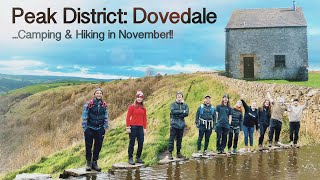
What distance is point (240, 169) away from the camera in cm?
1168

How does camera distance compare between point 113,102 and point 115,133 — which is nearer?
point 115,133

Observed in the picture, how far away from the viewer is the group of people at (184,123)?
1092 centimetres

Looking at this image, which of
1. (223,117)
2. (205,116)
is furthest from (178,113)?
(223,117)

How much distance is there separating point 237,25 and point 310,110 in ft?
87.8

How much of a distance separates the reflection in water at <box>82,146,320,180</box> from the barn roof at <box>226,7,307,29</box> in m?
30.4

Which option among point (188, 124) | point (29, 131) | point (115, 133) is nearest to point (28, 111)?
point (29, 131)

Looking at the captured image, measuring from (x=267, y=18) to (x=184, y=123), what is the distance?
108 feet

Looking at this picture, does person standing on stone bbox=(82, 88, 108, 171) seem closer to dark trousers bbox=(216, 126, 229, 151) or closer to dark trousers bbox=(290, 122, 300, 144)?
dark trousers bbox=(216, 126, 229, 151)

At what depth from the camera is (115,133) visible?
27.5m

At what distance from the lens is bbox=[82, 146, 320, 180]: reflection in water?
35.2ft

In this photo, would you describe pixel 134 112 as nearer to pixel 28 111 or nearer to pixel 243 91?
pixel 243 91

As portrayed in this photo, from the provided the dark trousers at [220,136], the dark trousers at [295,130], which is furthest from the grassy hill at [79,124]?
the dark trousers at [220,136]

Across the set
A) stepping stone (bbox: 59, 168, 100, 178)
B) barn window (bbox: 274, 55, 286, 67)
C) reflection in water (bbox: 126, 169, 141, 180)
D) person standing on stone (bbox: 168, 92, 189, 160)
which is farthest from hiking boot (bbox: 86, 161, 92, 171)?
barn window (bbox: 274, 55, 286, 67)

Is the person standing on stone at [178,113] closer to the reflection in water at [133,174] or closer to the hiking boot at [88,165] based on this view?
the reflection in water at [133,174]
